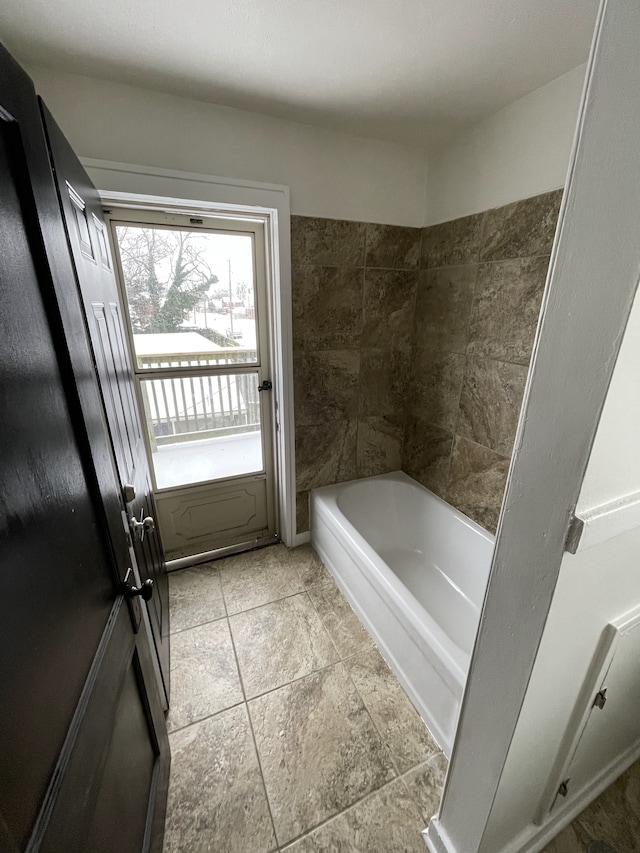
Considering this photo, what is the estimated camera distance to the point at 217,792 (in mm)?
1188

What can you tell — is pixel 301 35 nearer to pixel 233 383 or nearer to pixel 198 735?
pixel 233 383

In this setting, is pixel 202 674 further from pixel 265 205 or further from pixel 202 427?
pixel 265 205

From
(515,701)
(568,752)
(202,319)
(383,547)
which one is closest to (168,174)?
(202,319)

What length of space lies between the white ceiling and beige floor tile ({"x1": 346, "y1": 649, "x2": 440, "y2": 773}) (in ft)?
7.98

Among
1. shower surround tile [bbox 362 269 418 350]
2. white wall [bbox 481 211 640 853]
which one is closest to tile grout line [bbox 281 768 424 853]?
white wall [bbox 481 211 640 853]

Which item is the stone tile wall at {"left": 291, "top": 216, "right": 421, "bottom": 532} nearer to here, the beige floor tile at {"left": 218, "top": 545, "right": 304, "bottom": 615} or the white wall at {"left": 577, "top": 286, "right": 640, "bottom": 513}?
the beige floor tile at {"left": 218, "top": 545, "right": 304, "bottom": 615}

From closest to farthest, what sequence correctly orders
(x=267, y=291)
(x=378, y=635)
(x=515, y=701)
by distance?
(x=515, y=701) → (x=378, y=635) → (x=267, y=291)

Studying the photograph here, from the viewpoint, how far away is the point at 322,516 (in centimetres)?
216

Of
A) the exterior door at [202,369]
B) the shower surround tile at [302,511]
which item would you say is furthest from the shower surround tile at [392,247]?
the shower surround tile at [302,511]

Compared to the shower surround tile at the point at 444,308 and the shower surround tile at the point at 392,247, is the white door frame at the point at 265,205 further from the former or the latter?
the shower surround tile at the point at 444,308

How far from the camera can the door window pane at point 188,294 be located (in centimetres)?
178

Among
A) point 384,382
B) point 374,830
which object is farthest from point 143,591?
point 384,382

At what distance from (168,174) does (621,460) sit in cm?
192

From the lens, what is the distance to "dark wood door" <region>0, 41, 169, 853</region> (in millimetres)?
449
